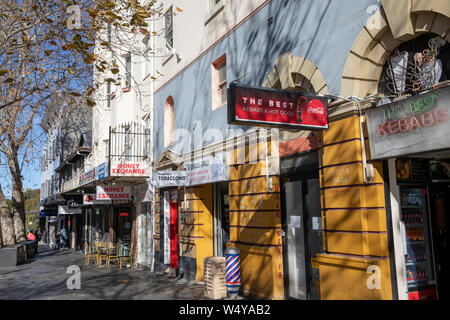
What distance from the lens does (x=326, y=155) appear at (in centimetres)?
746

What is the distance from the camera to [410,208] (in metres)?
6.77

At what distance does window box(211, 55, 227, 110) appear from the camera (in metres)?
11.9

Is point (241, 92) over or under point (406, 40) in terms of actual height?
under

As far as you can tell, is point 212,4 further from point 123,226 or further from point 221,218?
point 123,226

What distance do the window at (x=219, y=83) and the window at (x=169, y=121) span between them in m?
3.73

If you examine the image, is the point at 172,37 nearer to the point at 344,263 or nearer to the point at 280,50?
the point at 280,50

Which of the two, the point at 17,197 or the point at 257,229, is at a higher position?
the point at 17,197

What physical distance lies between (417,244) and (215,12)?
8526mm

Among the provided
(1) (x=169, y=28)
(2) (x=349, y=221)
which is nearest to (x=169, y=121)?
(1) (x=169, y=28)

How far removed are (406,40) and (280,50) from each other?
317 centimetres

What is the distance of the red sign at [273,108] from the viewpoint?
20.7 feet

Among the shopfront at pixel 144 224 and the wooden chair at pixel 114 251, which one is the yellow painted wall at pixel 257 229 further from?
the wooden chair at pixel 114 251

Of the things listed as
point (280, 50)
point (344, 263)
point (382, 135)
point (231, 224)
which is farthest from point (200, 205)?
point (382, 135)

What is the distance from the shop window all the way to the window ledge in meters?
6.07
